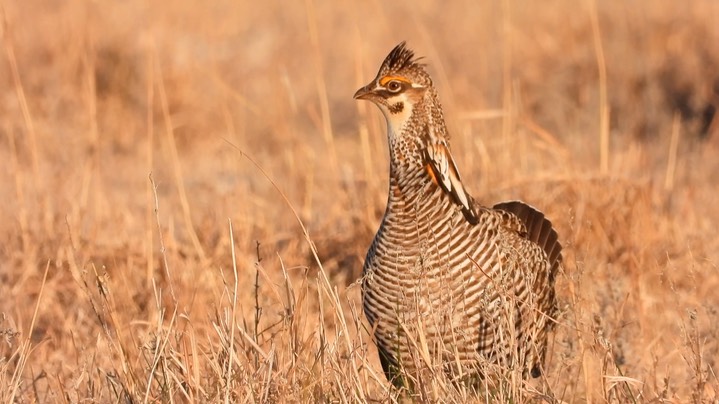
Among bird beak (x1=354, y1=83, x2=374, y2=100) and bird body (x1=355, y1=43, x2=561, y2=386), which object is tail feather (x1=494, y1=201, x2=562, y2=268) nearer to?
bird body (x1=355, y1=43, x2=561, y2=386)

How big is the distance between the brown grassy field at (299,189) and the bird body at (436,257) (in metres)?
0.17

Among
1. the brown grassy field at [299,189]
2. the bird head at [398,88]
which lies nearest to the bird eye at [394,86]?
the bird head at [398,88]

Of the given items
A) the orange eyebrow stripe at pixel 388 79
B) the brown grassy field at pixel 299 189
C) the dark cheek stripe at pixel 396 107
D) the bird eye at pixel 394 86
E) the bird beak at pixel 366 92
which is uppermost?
the orange eyebrow stripe at pixel 388 79

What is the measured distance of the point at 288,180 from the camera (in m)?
6.90

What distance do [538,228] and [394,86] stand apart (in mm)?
735

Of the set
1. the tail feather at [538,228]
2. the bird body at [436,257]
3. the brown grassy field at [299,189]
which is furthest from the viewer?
the tail feather at [538,228]

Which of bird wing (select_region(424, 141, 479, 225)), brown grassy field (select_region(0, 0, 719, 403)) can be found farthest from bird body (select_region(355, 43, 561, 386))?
brown grassy field (select_region(0, 0, 719, 403))

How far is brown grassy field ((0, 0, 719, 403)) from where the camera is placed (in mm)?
3660

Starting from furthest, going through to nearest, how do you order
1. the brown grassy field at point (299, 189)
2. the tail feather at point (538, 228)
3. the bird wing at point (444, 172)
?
the tail feather at point (538, 228) < the bird wing at point (444, 172) < the brown grassy field at point (299, 189)

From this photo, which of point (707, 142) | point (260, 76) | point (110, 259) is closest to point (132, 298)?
point (110, 259)

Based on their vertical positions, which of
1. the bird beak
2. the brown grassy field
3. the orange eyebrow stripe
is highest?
the orange eyebrow stripe

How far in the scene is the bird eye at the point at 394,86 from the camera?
14.1 feet

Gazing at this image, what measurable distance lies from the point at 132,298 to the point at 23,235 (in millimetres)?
595

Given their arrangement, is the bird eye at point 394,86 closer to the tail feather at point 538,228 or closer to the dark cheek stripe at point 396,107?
the dark cheek stripe at point 396,107
